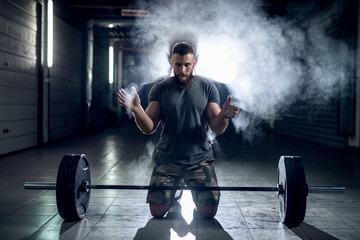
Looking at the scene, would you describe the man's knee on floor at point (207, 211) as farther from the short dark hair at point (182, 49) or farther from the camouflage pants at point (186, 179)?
the short dark hair at point (182, 49)

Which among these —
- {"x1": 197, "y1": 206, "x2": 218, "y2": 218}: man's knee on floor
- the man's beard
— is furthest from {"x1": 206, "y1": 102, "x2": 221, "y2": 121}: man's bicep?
{"x1": 197, "y1": 206, "x2": 218, "y2": 218}: man's knee on floor

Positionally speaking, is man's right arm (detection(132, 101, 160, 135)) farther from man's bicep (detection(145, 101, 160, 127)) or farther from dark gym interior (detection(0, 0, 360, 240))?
dark gym interior (detection(0, 0, 360, 240))

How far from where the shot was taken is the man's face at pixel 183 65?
2.84 meters

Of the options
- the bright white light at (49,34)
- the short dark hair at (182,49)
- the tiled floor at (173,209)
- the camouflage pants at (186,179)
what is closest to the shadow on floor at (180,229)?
the tiled floor at (173,209)

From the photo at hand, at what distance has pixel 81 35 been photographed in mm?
11289

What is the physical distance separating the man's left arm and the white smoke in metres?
2.29

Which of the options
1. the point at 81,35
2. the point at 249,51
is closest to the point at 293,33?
the point at 249,51

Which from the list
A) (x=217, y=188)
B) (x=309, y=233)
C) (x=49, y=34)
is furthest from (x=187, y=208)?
(x=49, y=34)

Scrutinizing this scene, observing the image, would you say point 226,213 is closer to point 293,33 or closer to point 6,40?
point 6,40

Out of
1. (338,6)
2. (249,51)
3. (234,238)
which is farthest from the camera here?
(249,51)

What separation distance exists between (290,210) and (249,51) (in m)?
6.17

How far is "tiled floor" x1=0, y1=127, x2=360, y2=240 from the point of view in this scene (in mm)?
2645

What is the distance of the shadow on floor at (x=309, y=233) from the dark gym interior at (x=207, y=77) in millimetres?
14

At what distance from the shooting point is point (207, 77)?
7434mm
